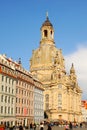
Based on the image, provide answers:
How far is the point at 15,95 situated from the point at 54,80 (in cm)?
7684

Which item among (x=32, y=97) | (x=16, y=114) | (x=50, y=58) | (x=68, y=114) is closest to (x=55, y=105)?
(x=68, y=114)

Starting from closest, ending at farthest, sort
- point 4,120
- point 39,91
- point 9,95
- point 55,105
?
1. point 4,120
2. point 9,95
3. point 39,91
4. point 55,105

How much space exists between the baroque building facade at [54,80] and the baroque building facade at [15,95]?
47290 millimetres

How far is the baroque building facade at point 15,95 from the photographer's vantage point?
277 feet

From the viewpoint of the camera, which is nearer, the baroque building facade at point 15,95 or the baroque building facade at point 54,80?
the baroque building facade at point 15,95

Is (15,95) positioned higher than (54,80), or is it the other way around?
(54,80)

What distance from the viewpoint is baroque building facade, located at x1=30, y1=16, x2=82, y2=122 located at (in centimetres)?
16488

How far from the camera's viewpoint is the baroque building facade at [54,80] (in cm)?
16488

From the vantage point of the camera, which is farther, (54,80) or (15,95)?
(54,80)

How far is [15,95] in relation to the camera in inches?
3652

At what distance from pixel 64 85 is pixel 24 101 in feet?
228

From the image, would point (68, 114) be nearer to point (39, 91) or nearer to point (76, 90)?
point (76, 90)

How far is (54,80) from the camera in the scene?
168500 mm

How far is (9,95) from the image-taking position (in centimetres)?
8812
